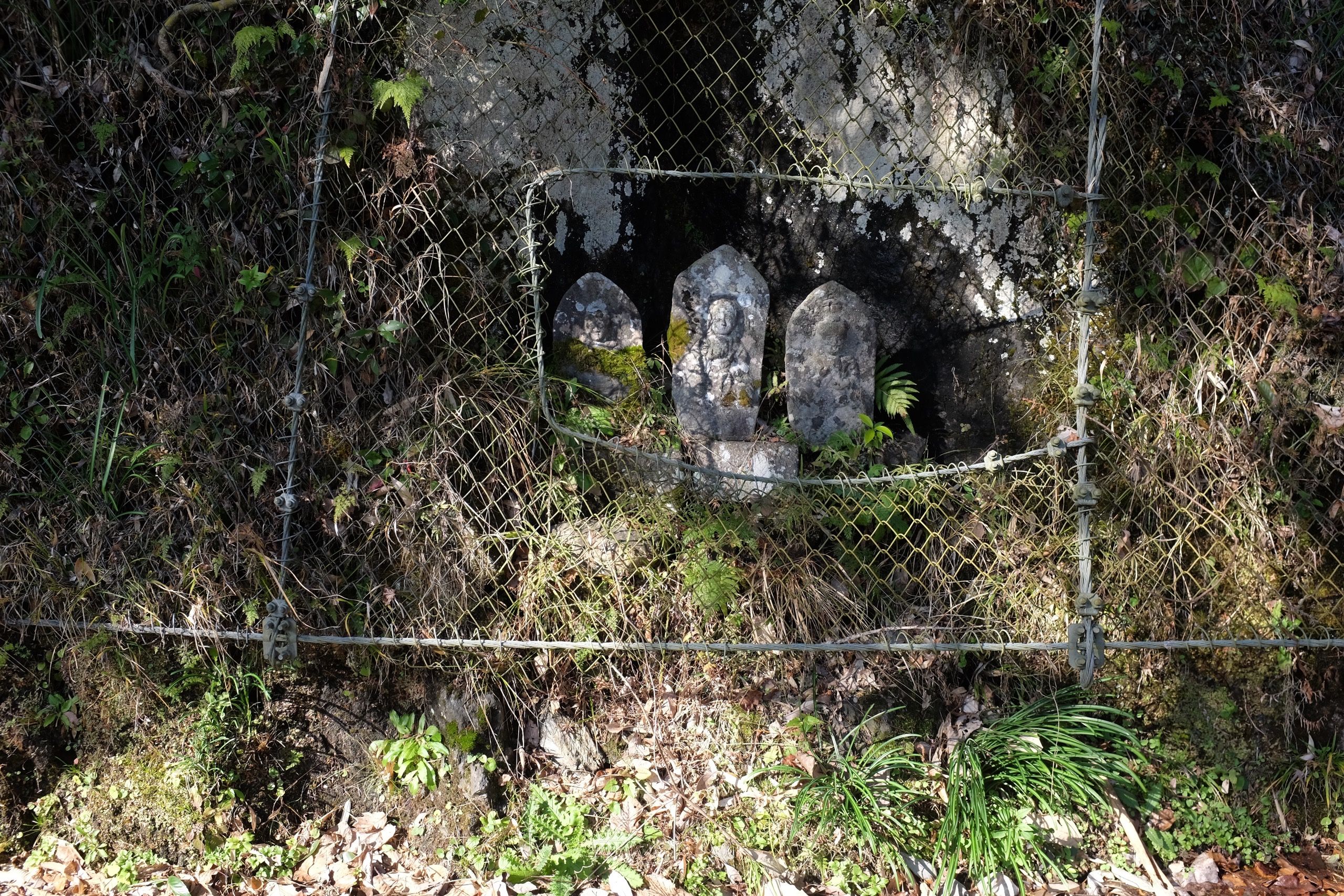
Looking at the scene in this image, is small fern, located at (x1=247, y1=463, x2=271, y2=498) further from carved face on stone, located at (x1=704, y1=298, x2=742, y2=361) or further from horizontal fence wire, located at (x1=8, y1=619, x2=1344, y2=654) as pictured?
carved face on stone, located at (x1=704, y1=298, x2=742, y2=361)

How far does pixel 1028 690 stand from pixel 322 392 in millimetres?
2640

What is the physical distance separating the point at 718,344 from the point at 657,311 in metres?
0.31

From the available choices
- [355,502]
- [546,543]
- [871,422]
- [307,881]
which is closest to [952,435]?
[871,422]

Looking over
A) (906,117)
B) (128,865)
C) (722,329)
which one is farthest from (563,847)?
(906,117)

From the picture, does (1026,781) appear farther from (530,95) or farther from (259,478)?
(530,95)

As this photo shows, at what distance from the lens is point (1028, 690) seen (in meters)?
3.15

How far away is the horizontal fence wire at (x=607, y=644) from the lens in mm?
2741

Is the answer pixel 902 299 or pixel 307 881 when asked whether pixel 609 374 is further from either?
pixel 307 881

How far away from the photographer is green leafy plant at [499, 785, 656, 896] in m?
2.69

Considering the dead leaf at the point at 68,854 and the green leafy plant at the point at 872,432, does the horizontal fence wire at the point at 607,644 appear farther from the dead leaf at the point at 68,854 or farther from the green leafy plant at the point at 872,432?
the green leafy plant at the point at 872,432

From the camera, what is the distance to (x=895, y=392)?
348 centimetres

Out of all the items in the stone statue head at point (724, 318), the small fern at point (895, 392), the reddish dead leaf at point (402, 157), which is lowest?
the small fern at point (895, 392)

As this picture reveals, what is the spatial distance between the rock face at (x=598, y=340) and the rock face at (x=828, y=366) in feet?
2.05

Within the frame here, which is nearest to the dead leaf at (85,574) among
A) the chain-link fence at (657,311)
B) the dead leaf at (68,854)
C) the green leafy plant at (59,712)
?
the chain-link fence at (657,311)
